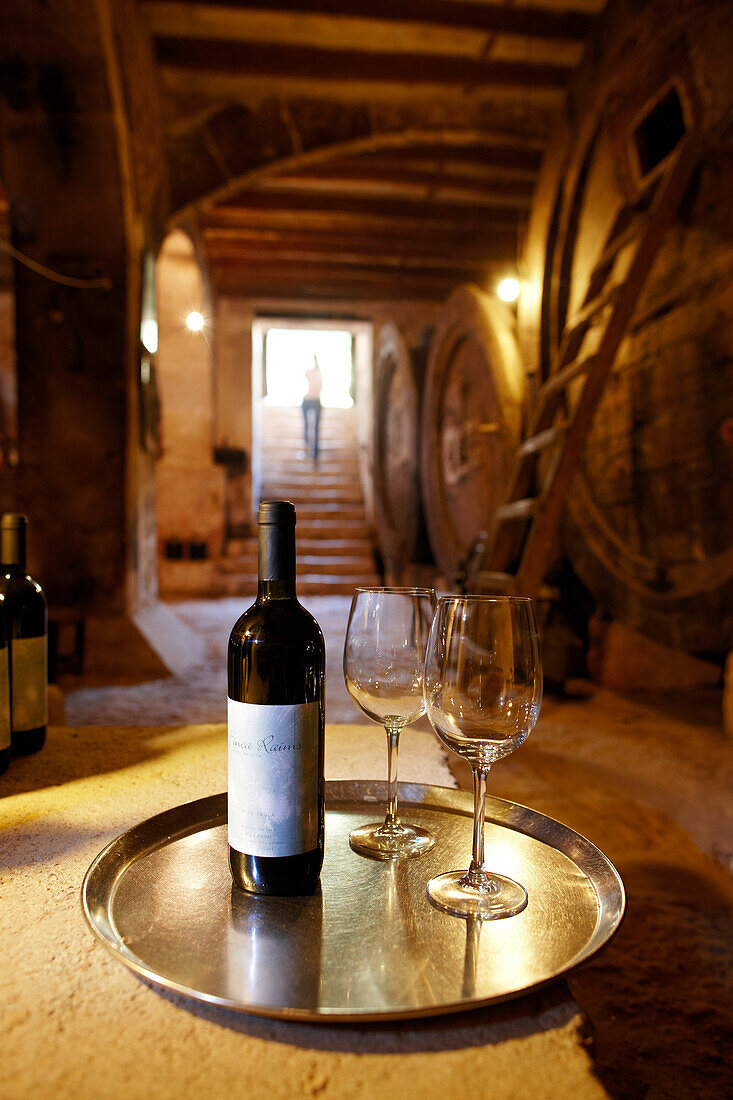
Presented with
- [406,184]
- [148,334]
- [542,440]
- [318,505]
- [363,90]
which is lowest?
[318,505]

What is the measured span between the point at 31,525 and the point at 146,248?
4.70ft

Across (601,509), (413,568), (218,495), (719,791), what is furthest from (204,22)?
(218,495)

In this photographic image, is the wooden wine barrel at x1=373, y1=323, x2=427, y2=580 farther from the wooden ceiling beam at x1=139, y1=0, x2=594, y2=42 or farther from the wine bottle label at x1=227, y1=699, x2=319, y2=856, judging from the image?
the wine bottle label at x1=227, y1=699, x2=319, y2=856

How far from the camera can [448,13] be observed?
3.26m

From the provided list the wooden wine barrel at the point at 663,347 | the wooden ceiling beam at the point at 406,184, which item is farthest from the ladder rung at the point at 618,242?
the wooden ceiling beam at the point at 406,184

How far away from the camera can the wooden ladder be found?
221cm

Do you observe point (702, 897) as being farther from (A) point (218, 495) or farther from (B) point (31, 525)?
(A) point (218, 495)

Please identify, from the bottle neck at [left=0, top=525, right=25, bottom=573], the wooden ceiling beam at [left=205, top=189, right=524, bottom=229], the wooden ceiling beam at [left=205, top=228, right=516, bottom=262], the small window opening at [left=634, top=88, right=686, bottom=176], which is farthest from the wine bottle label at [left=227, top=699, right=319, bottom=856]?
the wooden ceiling beam at [left=205, top=228, right=516, bottom=262]

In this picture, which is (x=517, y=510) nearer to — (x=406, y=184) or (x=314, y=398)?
(x=406, y=184)

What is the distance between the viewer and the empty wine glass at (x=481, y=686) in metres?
0.61

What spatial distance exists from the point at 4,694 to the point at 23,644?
0.38 feet

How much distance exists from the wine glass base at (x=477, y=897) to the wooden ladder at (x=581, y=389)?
215cm

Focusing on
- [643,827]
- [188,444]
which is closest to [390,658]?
[643,827]

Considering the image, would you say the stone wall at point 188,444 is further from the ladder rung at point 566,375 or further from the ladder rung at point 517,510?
the ladder rung at point 566,375
